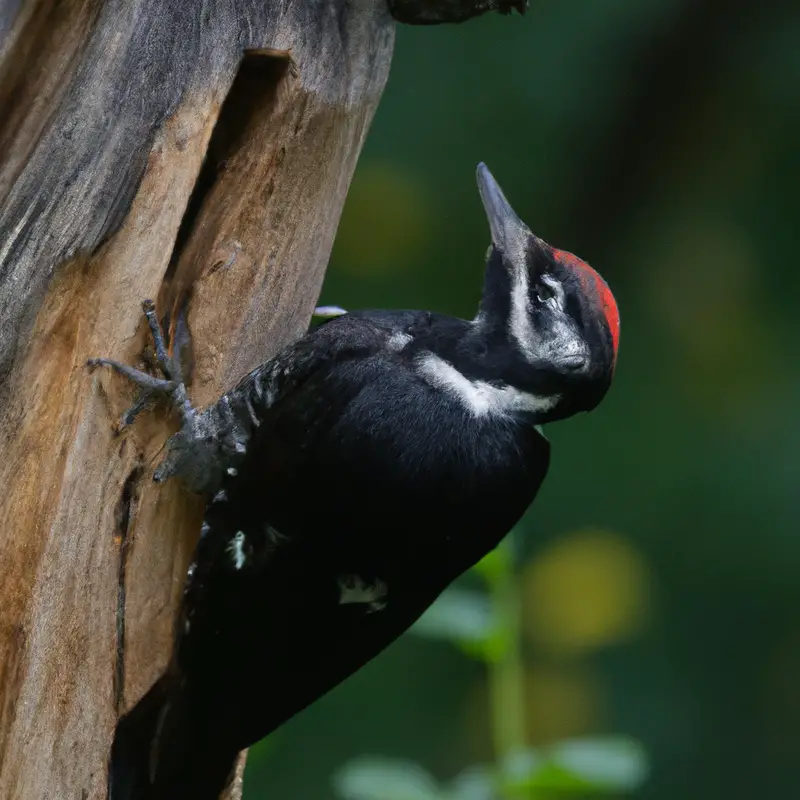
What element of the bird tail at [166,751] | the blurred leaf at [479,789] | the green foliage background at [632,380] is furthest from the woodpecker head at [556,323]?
the green foliage background at [632,380]

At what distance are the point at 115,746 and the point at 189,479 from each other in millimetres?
459

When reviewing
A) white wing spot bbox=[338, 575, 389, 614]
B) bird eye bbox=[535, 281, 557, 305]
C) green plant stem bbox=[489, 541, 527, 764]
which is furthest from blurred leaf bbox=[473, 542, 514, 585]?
bird eye bbox=[535, 281, 557, 305]

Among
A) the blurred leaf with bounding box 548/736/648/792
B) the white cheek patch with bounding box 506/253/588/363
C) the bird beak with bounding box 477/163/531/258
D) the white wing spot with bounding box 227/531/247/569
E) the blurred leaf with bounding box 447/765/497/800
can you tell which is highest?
the bird beak with bounding box 477/163/531/258

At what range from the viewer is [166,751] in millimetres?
2367

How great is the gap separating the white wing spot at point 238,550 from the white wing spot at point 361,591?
7.0 inches

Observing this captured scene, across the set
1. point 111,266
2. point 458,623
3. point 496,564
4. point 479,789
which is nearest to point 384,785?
point 479,789

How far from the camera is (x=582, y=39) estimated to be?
3.86 metres

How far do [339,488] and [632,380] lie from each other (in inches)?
77.6

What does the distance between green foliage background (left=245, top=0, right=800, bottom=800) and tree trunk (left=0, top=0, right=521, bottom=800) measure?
154 cm

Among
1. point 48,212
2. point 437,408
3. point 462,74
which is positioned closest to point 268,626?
point 437,408

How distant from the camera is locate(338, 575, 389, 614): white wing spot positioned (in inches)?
95.0

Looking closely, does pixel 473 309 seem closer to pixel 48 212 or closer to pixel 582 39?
pixel 582 39

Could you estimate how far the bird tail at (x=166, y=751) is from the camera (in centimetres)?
229

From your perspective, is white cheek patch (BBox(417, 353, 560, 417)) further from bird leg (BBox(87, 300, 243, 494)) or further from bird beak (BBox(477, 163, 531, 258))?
bird leg (BBox(87, 300, 243, 494))
